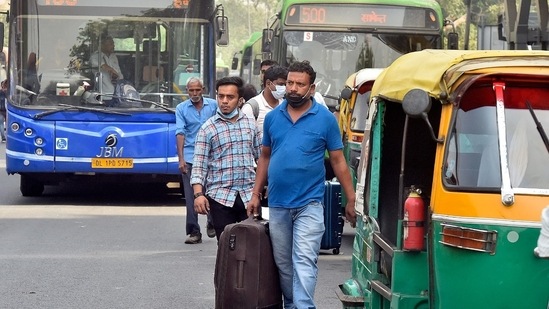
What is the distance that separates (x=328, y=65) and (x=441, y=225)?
12.3 m

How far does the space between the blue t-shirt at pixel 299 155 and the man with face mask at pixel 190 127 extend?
4.60 metres

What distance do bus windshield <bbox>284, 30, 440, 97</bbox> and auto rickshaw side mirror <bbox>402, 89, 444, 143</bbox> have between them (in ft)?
39.2

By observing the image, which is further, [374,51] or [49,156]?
[374,51]

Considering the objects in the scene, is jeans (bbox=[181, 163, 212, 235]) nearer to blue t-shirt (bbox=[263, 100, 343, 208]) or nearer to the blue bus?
the blue bus

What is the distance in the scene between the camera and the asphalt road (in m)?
9.51

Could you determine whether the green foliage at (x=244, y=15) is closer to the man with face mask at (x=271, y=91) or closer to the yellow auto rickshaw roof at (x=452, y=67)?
the man with face mask at (x=271, y=91)

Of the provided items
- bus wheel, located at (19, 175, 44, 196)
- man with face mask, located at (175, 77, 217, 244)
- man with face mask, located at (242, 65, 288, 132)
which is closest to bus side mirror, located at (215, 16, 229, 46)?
bus wheel, located at (19, 175, 44, 196)

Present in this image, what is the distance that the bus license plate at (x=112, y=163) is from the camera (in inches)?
658

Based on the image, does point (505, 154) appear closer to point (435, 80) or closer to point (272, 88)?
point (435, 80)

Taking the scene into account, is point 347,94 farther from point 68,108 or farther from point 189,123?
point 68,108

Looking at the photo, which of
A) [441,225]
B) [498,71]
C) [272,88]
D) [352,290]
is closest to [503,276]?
[441,225]

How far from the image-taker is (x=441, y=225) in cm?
595

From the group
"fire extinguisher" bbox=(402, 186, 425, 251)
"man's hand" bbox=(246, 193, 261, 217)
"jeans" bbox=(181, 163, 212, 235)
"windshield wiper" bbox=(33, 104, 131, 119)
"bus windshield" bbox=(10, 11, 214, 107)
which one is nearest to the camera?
"fire extinguisher" bbox=(402, 186, 425, 251)

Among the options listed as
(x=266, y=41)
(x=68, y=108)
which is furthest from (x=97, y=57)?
(x=266, y=41)
